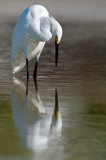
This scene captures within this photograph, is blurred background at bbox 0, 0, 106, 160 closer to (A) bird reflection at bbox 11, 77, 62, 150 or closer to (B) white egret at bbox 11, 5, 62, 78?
(A) bird reflection at bbox 11, 77, 62, 150

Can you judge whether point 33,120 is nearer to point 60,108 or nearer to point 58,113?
point 58,113

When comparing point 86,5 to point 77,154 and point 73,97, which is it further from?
point 77,154

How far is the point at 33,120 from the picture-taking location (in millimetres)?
7672

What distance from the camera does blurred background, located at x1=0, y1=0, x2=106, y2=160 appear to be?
6182 millimetres

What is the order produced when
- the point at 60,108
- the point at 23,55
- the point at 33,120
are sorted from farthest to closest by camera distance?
the point at 23,55 → the point at 60,108 → the point at 33,120

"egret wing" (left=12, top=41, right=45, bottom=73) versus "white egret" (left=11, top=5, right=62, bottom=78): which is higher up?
"white egret" (left=11, top=5, right=62, bottom=78)

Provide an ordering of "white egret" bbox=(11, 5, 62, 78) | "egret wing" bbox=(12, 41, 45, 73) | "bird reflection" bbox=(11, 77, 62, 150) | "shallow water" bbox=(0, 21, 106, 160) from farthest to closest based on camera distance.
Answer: "egret wing" bbox=(12, 41, 45, 73)
"white egret" bbox=(11, 5, 62, 78)
"bird reflection" bbox=(11, 77, 62, 150)
"shallow water" bbox=(0, 21, 106, 160)

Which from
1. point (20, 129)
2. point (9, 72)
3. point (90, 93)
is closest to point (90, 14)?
point (9, 72)

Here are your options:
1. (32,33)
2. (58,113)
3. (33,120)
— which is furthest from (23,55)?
(33,120)

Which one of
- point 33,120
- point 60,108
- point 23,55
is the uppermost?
point 33,120

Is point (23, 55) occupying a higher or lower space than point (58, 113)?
lower

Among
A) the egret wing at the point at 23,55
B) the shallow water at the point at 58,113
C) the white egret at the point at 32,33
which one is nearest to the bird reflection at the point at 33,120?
the shallow water at the point at 58,113

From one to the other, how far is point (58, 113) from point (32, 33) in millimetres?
3509

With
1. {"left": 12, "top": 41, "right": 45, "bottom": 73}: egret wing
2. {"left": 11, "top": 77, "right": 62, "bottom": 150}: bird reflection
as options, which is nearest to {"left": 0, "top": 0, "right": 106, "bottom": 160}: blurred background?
{"left": 11, "top": 77, "right": 62, "bottom": 150}: bird reflection
